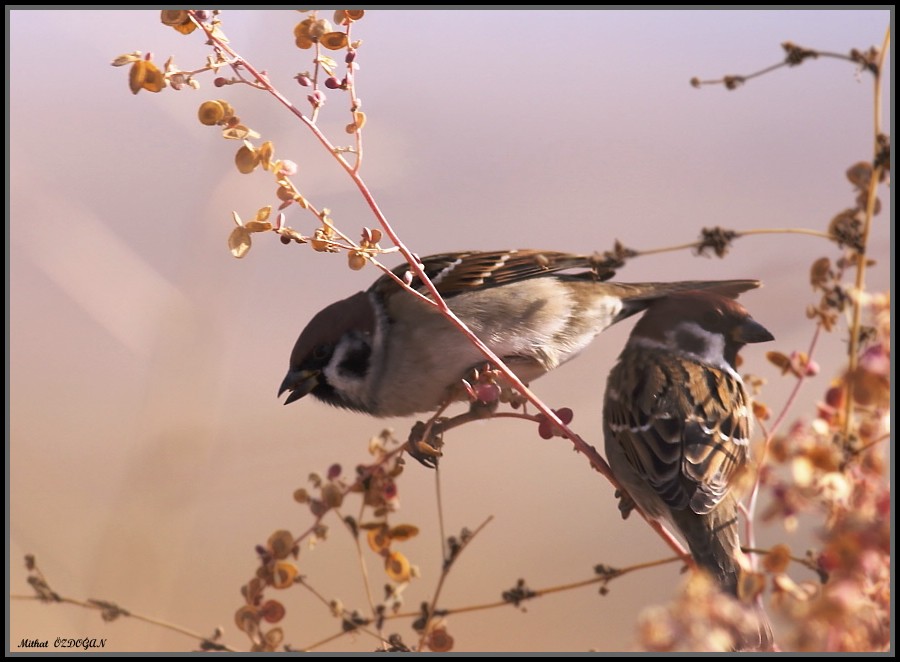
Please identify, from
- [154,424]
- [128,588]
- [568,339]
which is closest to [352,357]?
[568,339]

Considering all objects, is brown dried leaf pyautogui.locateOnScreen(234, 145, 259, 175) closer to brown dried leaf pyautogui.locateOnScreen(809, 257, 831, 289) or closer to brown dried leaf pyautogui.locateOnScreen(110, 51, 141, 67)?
brown dried leaf pyautogui.locateOnScreen(110, 51, 141, 67)

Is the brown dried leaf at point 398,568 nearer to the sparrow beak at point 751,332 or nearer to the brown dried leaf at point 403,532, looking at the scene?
the brown dried leaf at point 403,532

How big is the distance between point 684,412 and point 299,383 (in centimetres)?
60

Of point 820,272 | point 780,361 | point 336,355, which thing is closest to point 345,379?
point 336,355

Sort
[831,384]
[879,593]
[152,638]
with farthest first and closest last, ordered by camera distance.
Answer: [152,638] → [831,384] → [879,593]

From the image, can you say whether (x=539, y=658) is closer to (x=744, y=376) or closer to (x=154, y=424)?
(x=744, y=376)

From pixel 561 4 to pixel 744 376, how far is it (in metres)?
0.46

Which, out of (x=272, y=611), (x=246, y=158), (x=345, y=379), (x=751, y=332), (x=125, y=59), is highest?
(x=125, y=59)

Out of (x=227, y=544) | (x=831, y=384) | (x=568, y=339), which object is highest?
(x=831, y=384)

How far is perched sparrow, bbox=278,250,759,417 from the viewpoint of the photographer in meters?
1.46

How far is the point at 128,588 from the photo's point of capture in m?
0.97

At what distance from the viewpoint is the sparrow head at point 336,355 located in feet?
4.62

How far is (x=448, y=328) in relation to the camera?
1512 mm

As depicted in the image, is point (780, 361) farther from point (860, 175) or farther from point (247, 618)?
point (247, 618)
